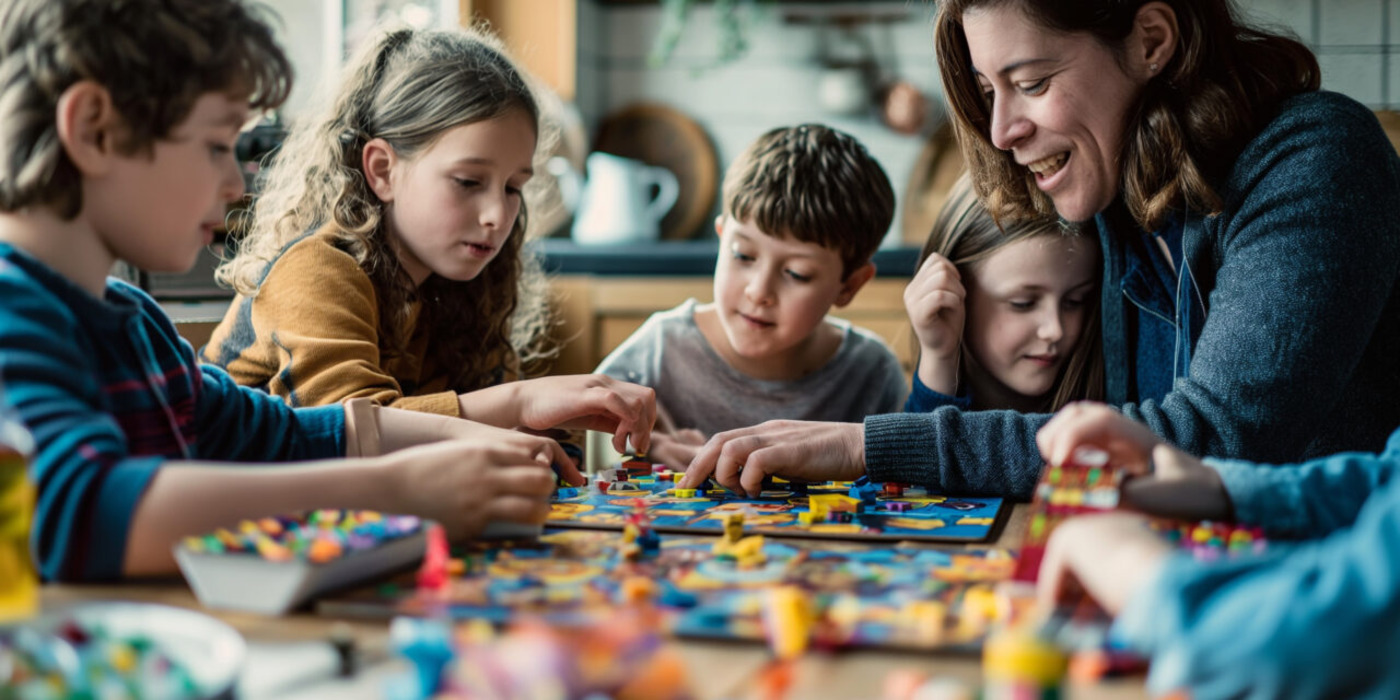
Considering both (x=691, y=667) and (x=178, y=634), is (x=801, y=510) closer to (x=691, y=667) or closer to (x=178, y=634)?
(x=691, y=667)

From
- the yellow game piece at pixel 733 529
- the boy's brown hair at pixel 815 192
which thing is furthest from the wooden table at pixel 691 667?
the boy's brown hair at pixel 815 192

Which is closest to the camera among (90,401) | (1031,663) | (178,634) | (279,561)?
(1031,663)

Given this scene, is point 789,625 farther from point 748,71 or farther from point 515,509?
point 748,71

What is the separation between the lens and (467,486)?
2.94 ft

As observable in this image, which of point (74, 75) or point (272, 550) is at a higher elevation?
point (74, 75)

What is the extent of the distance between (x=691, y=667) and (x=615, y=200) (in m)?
2.85

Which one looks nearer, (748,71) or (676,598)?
(676,598)

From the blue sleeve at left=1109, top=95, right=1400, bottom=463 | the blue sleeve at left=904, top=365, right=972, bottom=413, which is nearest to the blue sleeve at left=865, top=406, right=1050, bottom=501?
the blue sleeve at left=1109, top=95, right=1400, bottom=463

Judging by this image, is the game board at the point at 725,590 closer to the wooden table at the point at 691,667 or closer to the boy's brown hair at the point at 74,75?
the wooden table at the point at 691,667

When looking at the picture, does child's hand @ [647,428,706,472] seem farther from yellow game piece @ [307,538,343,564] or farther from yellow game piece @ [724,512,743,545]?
yellow game piece @ [307,538,343,564]

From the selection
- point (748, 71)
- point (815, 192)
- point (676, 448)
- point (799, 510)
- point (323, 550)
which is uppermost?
point (748, 71)

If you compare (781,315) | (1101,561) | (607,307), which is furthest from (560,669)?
(607,307)

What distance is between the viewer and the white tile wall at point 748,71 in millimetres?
3592

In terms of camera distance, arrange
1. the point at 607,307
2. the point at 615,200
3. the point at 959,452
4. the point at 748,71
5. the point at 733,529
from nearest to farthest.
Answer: the point at 733,529
the point at 959,452
the point at 607,307
the point at 615,200
the point at 748,71
